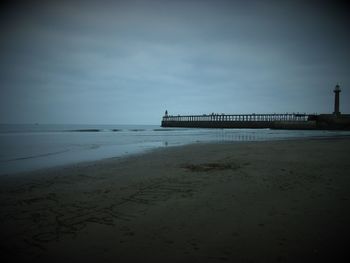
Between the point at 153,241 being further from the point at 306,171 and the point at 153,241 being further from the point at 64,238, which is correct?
the point at 306,171

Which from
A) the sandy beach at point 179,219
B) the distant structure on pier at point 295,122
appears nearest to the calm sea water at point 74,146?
the sandy beach at point 179,219

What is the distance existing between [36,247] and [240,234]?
3.10 m

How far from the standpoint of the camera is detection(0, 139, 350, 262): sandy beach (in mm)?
3242

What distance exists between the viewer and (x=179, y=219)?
436 centimetres

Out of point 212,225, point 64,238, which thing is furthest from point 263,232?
point 64,238

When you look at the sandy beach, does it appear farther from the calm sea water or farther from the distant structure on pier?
the distant structure on pier

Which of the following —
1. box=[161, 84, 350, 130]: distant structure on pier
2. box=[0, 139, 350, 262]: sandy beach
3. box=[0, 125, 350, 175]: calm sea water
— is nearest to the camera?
box=[0, 139, 350, 262]: sandy beach

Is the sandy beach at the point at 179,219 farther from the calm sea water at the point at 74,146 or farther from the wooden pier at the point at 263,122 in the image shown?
the wooden pier at the point at 263,122

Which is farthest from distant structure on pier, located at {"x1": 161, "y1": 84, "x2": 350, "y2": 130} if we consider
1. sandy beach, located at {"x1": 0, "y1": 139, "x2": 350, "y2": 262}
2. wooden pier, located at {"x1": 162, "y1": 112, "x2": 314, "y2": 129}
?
sandy beach, located at {"x1": 0, "y1": 139, "x2": 350, "y2": 262}

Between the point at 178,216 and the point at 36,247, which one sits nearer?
the point at 36,247

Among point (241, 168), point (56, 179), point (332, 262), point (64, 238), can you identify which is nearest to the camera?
point (332, 262)

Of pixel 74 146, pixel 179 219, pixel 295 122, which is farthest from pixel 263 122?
pixel 179 219

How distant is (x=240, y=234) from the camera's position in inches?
146

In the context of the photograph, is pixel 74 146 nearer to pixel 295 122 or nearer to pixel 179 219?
pixel 179 219
